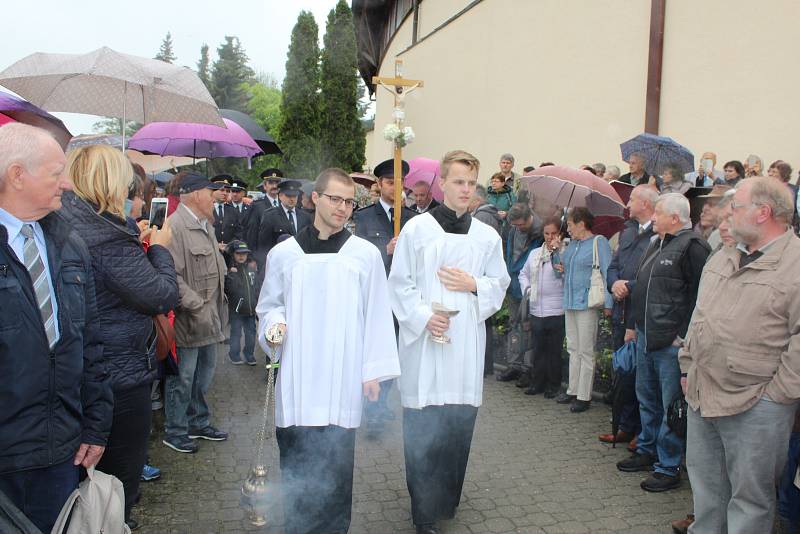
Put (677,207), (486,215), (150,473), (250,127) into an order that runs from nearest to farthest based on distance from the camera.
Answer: (150,473)
(677,207)
(486,215)
(250,127)

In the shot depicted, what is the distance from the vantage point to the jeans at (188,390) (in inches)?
206

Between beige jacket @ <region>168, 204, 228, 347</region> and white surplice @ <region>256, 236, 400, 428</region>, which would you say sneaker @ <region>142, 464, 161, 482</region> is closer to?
beige jacket @ <region>168, 204, 228, 347</region>

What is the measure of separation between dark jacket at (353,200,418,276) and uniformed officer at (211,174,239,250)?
4.31 m

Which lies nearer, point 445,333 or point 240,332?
point 445,333

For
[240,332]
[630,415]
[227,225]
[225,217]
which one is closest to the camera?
[630,415]

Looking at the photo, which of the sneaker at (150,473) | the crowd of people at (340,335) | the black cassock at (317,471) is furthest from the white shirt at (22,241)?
the sneaker at (150,473)

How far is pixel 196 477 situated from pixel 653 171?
600 centimetres

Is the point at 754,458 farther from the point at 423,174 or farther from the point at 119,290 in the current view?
the point at 423,174

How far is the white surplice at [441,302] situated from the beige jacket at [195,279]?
167cm

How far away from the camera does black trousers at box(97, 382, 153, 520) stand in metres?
3.21

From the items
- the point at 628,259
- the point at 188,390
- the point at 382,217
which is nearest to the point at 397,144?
the point at 382,217

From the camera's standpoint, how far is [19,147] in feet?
8.21

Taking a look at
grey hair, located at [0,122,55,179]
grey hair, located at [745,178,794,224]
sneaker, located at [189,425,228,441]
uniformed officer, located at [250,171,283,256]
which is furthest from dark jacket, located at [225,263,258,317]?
grey hair, located at [745,178,794,224]

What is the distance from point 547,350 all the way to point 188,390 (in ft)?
12.3
